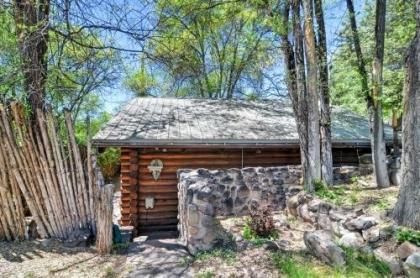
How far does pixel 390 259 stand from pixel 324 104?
477 cm

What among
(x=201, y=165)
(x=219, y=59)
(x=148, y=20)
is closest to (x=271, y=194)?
(x=201, y=165)

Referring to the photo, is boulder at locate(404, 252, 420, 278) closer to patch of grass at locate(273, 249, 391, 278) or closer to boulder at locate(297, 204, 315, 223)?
patch of grass at locate(273, 249, 391, 278)

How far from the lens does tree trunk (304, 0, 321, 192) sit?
23.4 ft

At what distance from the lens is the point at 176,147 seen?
8047 millimetres

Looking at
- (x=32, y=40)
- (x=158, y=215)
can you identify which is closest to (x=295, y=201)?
Answer: (x=158, y=215)

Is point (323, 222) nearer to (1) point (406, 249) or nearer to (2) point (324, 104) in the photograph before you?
(1) point (406, 249)

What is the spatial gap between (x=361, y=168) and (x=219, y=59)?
42.7 feet

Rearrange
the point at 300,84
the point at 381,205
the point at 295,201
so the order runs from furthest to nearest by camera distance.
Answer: the point at 300,84
the point at 295,201
the point at 381,205

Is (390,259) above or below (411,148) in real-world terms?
below

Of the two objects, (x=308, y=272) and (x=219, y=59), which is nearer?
(x=308, y=272)

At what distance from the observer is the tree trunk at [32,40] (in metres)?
5.50

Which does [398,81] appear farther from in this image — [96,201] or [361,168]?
Result: [96,201]

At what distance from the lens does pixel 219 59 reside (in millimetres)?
19797

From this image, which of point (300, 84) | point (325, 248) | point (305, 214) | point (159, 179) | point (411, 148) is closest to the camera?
point (325, 248)
